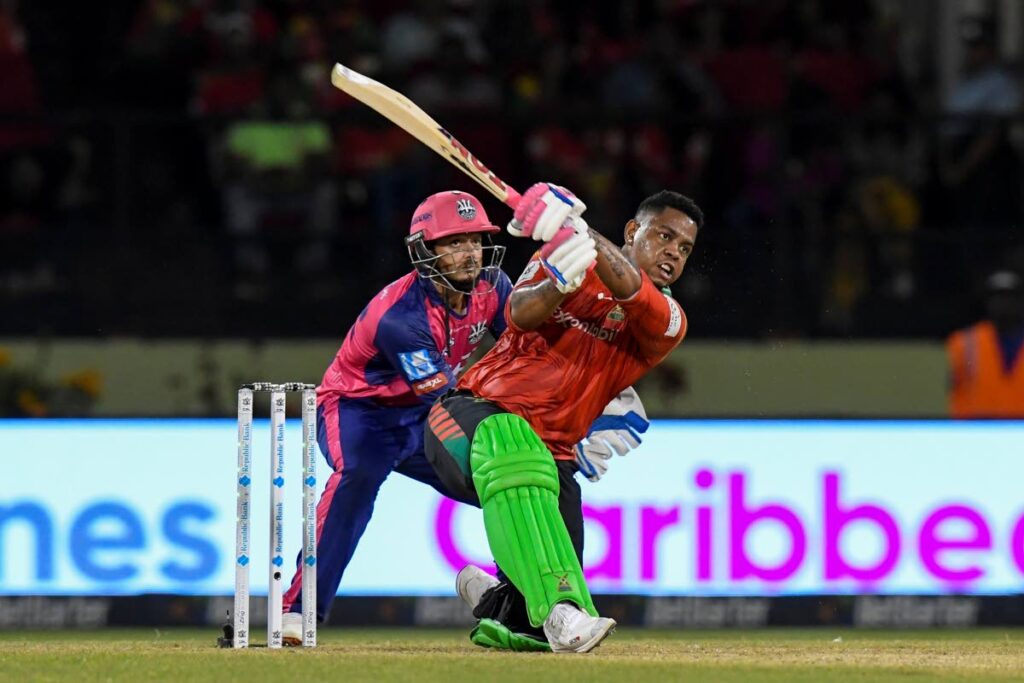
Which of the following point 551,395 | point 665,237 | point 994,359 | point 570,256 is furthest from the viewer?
point 994,359

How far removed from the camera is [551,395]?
7.34 m

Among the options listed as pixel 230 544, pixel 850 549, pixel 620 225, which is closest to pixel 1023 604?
pixel 850 549

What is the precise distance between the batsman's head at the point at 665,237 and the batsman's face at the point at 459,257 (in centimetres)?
71

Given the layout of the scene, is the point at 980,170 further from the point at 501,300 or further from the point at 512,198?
the point at 512,198

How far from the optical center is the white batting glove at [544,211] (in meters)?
6.78

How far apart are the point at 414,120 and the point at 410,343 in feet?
3.27

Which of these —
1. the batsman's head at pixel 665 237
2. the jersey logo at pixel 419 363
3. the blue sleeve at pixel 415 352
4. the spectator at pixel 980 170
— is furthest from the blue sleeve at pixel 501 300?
the spectator at pixel 980 170

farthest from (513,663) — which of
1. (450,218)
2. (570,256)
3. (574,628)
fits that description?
(450,218)

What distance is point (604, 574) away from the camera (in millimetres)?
10562

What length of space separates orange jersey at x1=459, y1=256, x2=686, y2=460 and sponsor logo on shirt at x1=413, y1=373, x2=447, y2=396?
1.28 ft

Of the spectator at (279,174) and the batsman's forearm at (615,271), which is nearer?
the batsman's forearm at (615,271)

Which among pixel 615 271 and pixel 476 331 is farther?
pixel 476 331

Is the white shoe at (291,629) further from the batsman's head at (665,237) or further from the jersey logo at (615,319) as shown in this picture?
the batsman's head at (665,237)

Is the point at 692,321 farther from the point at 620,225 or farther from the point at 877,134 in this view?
the point at 877,134
